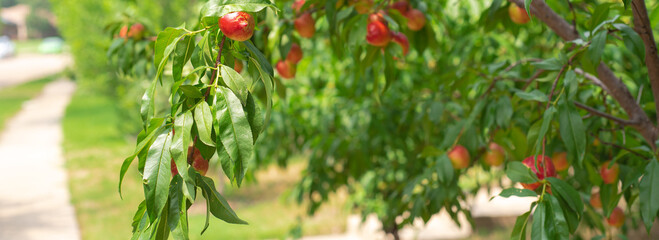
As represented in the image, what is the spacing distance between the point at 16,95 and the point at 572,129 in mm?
17485

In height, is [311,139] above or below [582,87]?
below

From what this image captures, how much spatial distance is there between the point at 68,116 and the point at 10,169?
5.40 metres

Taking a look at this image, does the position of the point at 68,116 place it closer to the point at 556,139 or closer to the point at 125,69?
the point at 125,69

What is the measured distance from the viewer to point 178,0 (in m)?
6.78

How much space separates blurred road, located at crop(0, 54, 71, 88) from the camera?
2094 centimetres

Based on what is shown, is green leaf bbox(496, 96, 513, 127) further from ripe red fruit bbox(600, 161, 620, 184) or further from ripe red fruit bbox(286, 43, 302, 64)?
ripe red fruit bbox(286, 43, 302, 64)

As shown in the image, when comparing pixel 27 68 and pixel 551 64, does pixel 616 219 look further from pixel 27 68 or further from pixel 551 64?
pixel 27 68

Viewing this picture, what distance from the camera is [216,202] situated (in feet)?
2.98

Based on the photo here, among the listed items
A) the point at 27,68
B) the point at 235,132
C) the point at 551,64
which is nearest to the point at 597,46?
the point at 551,64

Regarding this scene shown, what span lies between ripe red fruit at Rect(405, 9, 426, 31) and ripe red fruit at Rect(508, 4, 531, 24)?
22 cm

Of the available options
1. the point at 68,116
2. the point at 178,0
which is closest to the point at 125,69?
the point at 178,0

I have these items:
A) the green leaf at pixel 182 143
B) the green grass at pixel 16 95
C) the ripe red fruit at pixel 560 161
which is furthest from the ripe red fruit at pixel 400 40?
the green grass at pixel 16 95

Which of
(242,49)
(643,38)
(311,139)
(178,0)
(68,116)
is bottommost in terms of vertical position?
(68,116)

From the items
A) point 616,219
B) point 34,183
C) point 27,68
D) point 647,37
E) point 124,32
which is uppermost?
point 647,37
